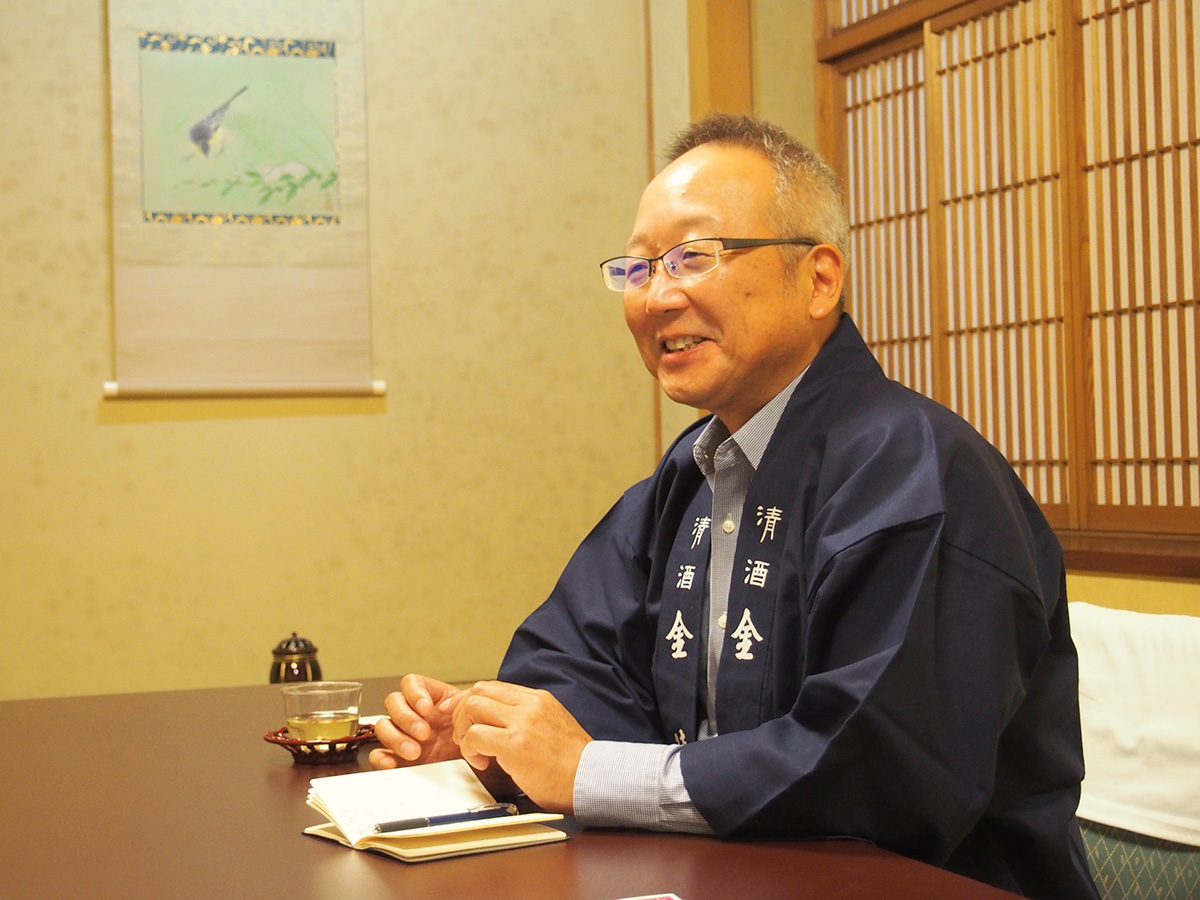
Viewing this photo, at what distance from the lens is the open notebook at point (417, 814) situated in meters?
1.05

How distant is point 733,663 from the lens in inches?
52.4

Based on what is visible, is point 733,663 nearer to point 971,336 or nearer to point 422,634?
point 971,336

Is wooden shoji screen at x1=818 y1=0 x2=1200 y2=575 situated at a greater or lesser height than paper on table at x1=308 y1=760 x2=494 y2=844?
greater

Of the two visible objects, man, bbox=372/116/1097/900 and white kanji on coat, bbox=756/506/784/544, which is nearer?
man, bbox=372/116/1097/900

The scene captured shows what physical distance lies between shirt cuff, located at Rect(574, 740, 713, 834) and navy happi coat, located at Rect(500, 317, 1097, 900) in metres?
0.02

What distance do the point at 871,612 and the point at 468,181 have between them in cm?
335

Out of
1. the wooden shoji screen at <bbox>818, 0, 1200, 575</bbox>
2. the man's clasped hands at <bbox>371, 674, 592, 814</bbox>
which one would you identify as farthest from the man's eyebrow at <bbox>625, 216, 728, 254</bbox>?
the wooden shoji screen at <bbox>818, 0, 1200, 575</bbox>

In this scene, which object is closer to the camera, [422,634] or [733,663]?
[733,663]

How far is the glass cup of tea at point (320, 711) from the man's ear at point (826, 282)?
0.75 meters

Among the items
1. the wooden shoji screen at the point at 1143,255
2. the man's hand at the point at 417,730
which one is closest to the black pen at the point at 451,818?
the man's hand at the point at 417,730

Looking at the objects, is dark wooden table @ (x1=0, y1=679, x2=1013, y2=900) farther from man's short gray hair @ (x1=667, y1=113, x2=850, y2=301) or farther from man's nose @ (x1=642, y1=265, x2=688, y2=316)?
man's short gray hair @ (x1=667, y1=113, x2=850, y2=301)

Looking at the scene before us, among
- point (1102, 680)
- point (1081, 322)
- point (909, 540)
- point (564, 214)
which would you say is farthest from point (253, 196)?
point (909, 540)

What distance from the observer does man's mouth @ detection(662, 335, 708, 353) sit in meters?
1.52

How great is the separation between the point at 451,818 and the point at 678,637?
436mm
